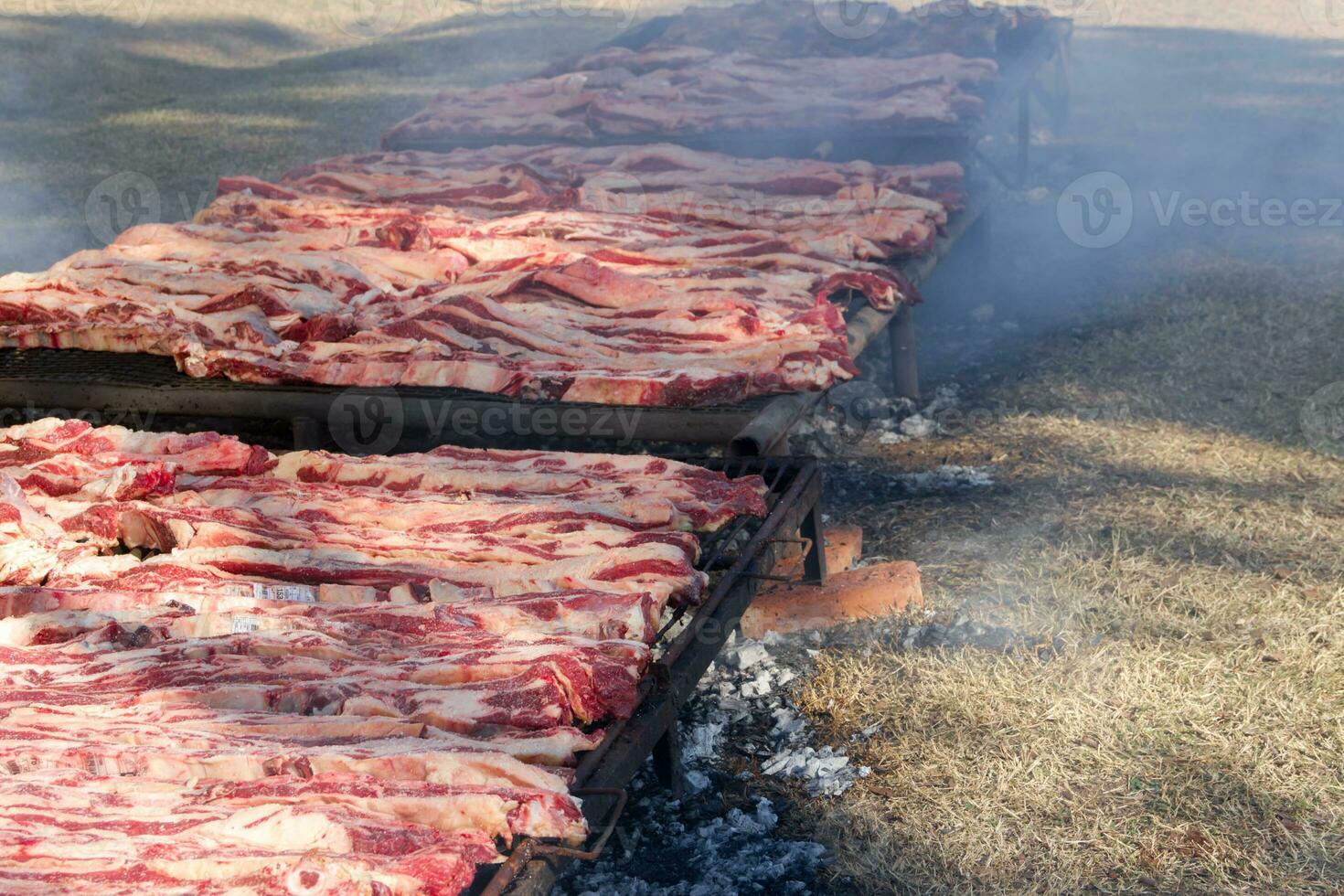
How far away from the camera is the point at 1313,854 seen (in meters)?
3.57

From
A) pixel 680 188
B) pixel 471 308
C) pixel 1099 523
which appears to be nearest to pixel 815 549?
pixel 1099 523

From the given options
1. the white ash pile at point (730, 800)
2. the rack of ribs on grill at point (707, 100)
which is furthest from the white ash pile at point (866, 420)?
the rack of ribs on grill at point (707, 100)

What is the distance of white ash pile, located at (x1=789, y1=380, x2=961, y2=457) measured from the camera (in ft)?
23.0

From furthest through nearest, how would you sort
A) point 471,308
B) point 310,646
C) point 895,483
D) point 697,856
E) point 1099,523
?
1. point 895,483
2. point 471,308
3. point 1099,523
4. point 697,856
5. point 310,646

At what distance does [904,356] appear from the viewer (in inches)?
298

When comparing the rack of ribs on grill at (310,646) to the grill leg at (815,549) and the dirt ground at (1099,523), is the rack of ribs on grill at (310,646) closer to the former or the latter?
the grill leg at (815,549)

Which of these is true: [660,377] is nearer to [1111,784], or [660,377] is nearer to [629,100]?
[1111,784]

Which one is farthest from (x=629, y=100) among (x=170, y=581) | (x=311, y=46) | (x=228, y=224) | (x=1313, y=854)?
(x=311, y=46)

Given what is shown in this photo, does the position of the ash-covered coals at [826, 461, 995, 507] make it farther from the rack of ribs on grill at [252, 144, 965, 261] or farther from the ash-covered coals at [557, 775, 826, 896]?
the ash-covered coals at [557, 775, 826, 896]

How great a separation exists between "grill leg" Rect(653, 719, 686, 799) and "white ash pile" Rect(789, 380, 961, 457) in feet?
10.3

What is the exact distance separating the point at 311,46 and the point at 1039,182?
1282 centimetres

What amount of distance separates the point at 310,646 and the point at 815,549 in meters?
2.36

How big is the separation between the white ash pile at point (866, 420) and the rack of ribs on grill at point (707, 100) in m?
2.62

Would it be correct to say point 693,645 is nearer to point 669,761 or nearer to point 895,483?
point 669,761
